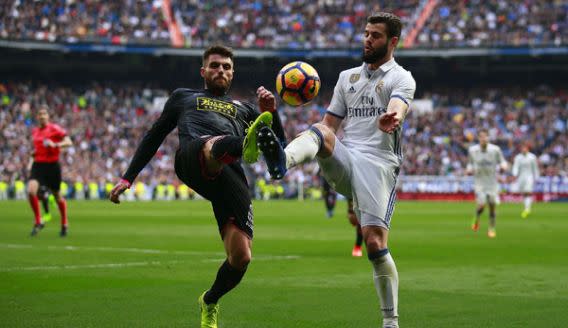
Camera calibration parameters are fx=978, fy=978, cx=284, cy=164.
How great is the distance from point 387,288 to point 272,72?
2169 inches

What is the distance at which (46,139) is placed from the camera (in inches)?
789

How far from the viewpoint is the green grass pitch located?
8719 mm

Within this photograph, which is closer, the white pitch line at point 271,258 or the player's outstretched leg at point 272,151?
the player's outstretched leg at point 272,151

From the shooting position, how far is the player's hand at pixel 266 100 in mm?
6750

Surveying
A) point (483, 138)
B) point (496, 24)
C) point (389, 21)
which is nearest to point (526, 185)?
point (483, 138)

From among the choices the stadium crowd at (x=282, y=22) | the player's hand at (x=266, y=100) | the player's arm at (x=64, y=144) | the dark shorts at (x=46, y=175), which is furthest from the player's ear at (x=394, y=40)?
the stadium crowd at (x=282, y=22)

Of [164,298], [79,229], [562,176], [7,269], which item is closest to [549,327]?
[164,298]

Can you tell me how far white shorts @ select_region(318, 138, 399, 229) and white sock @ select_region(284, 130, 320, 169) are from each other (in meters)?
0.53

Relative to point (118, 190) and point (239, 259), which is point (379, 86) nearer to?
point (239, 259)

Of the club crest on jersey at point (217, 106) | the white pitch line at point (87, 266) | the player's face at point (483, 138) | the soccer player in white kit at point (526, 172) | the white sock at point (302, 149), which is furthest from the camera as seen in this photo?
the soccer player in white kit at point (526, 172)

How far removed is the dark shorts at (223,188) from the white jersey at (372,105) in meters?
0.99

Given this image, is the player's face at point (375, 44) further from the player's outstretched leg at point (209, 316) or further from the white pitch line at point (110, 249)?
the white pitch line at point (110, 249)

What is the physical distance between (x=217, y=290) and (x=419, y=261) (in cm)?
767

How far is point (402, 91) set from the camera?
755cm
